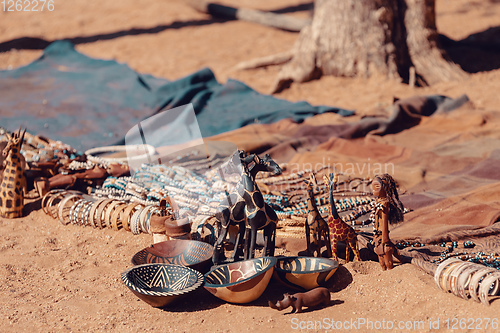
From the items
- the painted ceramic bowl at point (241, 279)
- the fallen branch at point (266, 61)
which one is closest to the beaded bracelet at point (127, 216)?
the painted ceramic bowl at point (241, 279)

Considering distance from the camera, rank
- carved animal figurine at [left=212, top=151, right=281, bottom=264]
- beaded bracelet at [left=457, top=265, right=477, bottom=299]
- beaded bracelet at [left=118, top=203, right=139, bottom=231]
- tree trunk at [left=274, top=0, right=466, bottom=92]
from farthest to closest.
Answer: tree trunk at [left=274, top=0, right=466, bottom=92] < beaded bracelet at [left=118, top=203, right=139, bottom=231] < carved animal figurine at [left=212, top=151, right=281, bottom=264] < beaded bracelet at [left=457, top=265, right=477, bottom=299]

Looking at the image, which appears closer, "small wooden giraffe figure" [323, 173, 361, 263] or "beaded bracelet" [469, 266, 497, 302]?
"beaded bracelet" [469, 266, 497, 302]

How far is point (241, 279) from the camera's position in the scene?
144 inches

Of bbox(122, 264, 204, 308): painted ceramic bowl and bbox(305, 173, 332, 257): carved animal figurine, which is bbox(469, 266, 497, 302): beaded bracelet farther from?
bbox(122, 264, 204, 308): painted ceramic bowl

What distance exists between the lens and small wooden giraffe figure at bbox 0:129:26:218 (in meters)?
5.28

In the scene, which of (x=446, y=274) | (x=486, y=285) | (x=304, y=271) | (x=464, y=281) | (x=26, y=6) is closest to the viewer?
(x=486, y=285)

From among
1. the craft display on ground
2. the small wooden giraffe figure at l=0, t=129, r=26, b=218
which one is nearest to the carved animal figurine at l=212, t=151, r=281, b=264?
the craft display on ground

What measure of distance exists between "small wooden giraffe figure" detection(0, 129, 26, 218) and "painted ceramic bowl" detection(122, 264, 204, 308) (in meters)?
2.33

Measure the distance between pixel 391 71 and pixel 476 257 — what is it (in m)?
5.94

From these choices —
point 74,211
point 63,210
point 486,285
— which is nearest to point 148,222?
point 74,211

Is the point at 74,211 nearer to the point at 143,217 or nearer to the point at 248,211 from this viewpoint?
the point at 143,217

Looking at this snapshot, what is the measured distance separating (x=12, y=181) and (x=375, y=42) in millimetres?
6629

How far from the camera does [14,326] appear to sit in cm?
346

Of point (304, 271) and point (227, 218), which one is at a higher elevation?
point (227, 218)
